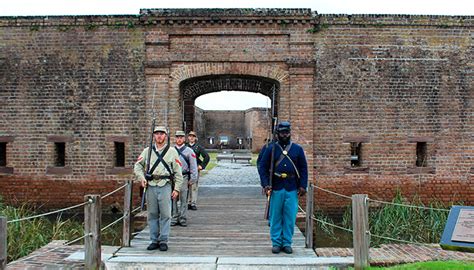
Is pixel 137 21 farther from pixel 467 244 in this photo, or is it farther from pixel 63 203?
pixel 467 244

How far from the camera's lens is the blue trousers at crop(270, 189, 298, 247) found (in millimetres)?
6855

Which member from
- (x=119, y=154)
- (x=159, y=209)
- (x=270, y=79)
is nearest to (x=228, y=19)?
(x=270, y=79)

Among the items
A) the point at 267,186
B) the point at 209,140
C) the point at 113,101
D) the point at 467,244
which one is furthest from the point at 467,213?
the point at 209,140

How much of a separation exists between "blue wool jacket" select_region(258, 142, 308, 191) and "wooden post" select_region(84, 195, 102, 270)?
90.8 inches

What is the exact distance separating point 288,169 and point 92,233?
109 inches

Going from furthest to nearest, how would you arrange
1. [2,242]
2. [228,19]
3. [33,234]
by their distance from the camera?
1. [228,19]
2. [33,234]
3. [2,242]

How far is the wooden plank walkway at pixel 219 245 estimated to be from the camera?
21.1 feet

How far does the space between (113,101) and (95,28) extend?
6.42 feet

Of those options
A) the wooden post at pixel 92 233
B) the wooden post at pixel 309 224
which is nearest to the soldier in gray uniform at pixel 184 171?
the wooden post at pixel 309 224

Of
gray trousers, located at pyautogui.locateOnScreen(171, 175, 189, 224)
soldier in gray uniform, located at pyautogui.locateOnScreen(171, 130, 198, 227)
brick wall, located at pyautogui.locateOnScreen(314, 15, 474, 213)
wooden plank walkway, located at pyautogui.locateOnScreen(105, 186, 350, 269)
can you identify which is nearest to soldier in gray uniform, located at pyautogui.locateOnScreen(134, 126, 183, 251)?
wooden plank walkway, located at pyautogui.locateOnScreen(105, 186, 350, 269)

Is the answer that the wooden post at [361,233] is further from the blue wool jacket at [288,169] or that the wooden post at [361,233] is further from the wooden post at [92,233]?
the wooden post at [92,233]

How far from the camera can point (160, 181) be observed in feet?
22.8

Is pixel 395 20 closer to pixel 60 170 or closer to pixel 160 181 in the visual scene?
pixel 160 181

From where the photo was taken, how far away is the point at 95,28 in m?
12.4
